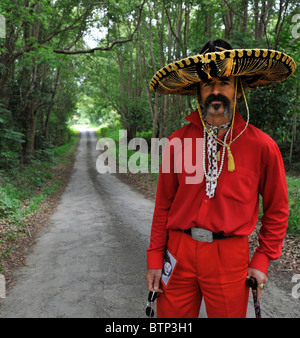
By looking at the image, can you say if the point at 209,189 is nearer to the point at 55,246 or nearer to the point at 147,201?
the point at 55,246

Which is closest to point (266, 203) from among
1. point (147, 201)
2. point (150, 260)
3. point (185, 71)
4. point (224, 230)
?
point (224, 230)

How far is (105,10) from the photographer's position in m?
11.8

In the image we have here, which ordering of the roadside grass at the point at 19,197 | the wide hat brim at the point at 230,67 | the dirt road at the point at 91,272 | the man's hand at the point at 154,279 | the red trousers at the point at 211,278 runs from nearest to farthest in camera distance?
the wide hat brim at the point at 230,67 < the red trousers at the point at 211,278 < the man's hand at the point at 154,279 < the dirt road at the point at 91,272 < the roadside grass at the point at 19,197

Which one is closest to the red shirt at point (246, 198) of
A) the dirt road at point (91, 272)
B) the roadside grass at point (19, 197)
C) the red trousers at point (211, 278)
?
the red trousers at point (211, 278)

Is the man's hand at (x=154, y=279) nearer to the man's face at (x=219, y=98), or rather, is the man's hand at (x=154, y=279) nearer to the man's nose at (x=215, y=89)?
the man's face at (x=219, y=98)

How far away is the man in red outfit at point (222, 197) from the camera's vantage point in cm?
171

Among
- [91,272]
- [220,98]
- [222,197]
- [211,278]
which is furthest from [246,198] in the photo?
[91,272]

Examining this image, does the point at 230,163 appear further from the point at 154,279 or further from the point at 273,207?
the point at 154,279

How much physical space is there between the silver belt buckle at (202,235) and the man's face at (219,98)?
727mm

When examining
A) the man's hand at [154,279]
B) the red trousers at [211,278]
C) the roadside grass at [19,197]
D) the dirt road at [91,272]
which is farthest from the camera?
the roadside grass at [19,197]

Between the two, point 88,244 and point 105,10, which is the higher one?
point 105,10

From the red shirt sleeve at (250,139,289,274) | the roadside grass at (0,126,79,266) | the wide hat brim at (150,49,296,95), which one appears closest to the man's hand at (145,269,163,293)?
the red shirt sleeve at (250,139,289,274)

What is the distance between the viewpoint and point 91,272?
4.39 meters

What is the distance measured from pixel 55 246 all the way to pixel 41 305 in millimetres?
2237
